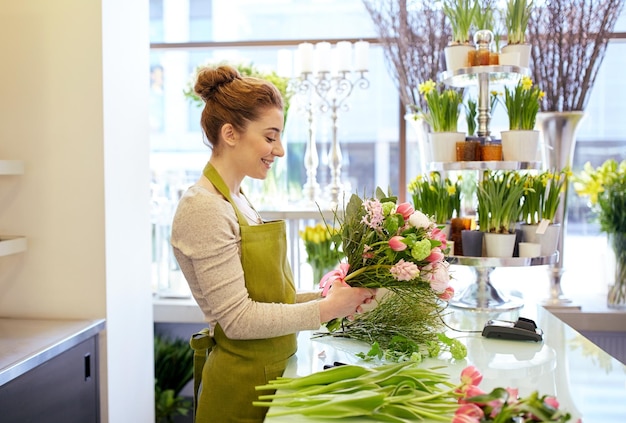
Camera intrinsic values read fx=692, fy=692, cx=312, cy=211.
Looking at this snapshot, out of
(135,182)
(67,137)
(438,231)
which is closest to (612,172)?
(438,231)

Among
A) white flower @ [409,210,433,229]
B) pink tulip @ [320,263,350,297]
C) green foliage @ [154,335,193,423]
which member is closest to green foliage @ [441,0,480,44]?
white flower @ [409,210,433,229]

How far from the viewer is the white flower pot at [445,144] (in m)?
2.56

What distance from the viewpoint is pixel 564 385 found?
1651mm

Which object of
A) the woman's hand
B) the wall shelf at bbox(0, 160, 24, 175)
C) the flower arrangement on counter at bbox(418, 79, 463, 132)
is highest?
the flower arrangement on counter at bbox(418, 79, 463, 132)

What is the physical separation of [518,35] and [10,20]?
6.14ft

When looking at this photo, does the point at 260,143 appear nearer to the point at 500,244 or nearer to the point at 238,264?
the point at 238,264

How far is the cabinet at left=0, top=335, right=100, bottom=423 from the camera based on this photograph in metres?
1.90

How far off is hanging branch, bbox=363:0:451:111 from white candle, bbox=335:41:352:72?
0.18 m

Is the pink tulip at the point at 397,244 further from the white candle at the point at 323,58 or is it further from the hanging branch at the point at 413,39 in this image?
the white candle at the point at 323,58

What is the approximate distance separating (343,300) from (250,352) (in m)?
0.28

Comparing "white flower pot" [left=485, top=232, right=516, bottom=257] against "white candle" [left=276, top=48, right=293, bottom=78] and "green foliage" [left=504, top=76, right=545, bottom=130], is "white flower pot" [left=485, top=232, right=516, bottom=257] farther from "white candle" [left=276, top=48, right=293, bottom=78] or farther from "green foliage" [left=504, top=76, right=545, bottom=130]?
"white candle" [left=276, top=48, right=293, bottom=78]

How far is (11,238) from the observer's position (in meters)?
2.49

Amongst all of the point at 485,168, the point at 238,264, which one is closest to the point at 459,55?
the point at 485,168

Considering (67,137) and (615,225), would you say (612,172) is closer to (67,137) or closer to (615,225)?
(615,225)
